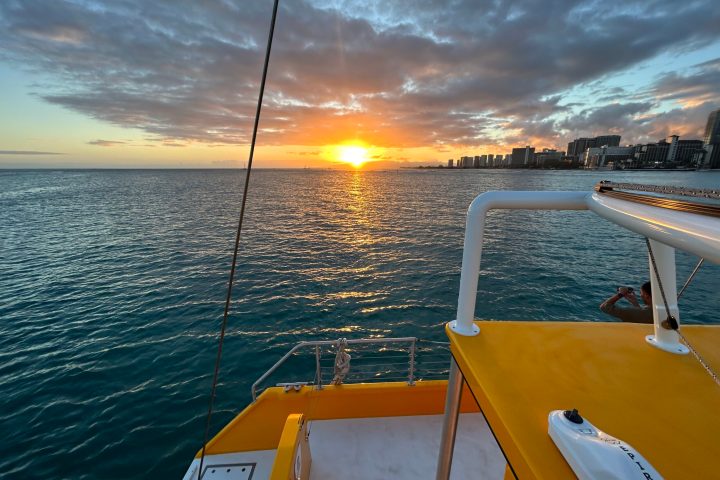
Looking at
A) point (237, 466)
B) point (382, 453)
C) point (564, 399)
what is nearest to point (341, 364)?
point (382, 453)

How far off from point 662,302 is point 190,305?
1670cm

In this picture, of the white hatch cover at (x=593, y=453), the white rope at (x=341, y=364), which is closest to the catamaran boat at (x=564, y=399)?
the white hatch cover at (x=593, y=453)

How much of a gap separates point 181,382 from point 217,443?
5.70 m

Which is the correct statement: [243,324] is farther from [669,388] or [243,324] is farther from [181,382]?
[669,388]

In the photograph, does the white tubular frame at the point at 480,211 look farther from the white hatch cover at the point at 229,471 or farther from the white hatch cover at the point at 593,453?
the white hatch cover at the point at 229,471

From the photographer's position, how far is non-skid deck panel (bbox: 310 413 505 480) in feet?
16.7

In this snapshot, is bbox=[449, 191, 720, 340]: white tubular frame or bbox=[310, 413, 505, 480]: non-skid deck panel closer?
bbox=[449, 191, 720, 340]: white tubular frame

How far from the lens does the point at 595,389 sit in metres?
2.55

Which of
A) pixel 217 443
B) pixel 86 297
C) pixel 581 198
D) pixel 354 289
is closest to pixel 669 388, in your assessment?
pixel 581 198

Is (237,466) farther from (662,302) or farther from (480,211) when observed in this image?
(662,302)

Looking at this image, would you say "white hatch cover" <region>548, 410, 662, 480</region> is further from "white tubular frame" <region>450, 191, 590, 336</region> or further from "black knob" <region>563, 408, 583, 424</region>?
"white tubular frame" <region>450, 191, 590, 336</region>

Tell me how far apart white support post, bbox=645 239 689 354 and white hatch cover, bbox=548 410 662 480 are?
6.98 ft

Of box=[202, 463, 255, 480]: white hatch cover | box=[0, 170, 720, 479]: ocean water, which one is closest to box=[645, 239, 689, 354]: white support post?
box=[202, 463, 255, 480]: white hatch cover

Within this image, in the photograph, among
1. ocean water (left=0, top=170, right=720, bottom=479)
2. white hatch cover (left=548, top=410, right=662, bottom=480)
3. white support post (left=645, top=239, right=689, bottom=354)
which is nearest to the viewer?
white hatch cover (left=548, top=410, right=662, bottom=480)
